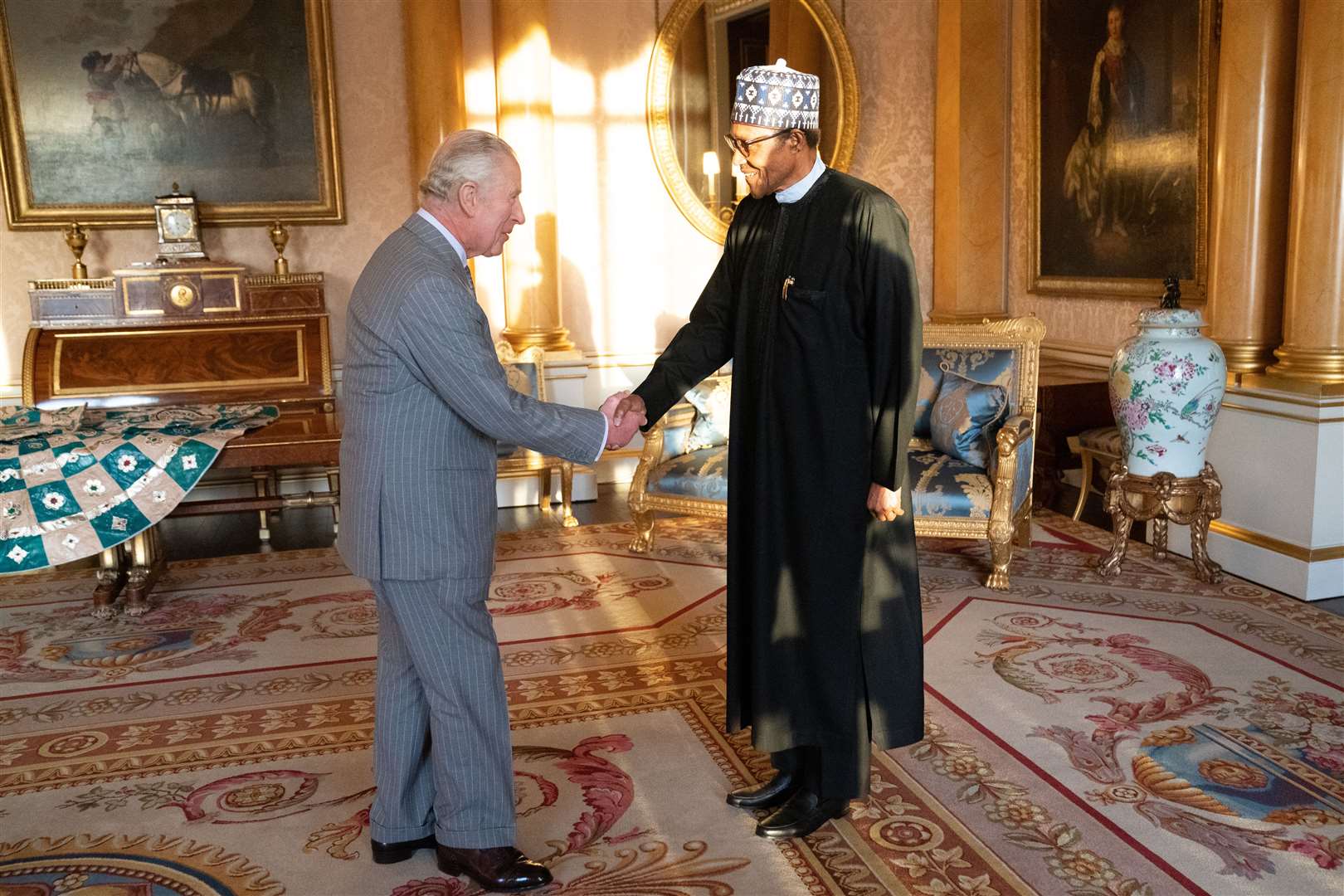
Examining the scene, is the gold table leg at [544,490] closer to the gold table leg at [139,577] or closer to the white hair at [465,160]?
the gold table leg at [139,577]

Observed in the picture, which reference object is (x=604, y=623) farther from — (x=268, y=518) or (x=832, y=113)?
(x=832, y=113)

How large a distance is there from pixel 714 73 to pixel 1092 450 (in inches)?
133

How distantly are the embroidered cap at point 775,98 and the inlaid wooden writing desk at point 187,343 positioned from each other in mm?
3779

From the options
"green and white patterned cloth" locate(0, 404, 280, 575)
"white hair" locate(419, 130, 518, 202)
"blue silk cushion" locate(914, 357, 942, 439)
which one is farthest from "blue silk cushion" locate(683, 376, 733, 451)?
"white hair" locate(419, 130, 518, 202)

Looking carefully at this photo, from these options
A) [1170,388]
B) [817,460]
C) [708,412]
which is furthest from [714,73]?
[817,460]

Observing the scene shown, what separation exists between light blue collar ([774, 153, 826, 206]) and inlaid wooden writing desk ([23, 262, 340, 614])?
369 cm

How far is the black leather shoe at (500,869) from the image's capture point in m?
2.62

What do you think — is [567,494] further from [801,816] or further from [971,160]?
[801,816]

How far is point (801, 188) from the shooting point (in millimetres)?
2783

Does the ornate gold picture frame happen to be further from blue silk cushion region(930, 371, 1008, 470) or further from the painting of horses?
the painting of horses

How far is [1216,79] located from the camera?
5645 millimetres

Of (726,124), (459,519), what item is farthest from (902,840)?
→ (726,124)

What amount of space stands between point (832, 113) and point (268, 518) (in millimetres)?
4477

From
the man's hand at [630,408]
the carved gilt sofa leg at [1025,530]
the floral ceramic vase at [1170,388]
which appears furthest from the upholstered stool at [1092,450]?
the man's hand at [630,408]
